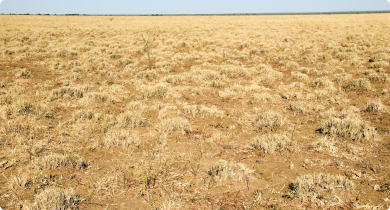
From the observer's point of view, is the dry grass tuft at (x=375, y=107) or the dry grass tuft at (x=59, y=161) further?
the dry grass tuft at (x=375, y=107)

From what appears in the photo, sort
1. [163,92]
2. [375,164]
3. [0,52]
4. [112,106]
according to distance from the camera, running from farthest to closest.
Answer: [0,52], [163,92], [112,106], [375,164]

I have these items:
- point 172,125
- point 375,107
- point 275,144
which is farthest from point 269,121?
point 375,107

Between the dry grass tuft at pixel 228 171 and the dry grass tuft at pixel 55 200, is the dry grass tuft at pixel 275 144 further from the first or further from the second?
the dry grass tuft at pixel 55 200

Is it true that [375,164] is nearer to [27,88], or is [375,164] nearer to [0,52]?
[27,88]

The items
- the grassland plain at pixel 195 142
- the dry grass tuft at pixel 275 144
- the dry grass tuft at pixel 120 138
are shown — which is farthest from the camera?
the dry grass tuft at pixel 120 138

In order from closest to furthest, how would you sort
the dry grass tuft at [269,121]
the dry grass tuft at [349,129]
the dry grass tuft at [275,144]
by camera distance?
the dry grass tuft at [275,144] → the dry grass tuft at [349,129] → the dry grass tuft at [269,121]

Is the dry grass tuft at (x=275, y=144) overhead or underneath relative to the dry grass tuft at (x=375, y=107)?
underneath

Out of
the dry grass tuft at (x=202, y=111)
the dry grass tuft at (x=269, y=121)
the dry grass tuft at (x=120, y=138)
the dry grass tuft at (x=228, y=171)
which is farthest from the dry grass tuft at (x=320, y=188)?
the dry grass tuft at (x=120, y=138)

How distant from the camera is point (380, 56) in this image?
13.5 meters

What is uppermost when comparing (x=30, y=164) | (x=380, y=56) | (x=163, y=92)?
(x=380, y=56)

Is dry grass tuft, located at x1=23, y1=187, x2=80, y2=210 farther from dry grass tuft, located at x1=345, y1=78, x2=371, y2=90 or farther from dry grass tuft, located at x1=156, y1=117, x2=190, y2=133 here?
→ dry grass tuft, located at x1=345, y1=78, x2=371, y2=90

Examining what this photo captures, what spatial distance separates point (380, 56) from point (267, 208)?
1513cm

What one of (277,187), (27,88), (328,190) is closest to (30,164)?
(277,187)

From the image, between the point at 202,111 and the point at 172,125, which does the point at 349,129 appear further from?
the point at 172,125
